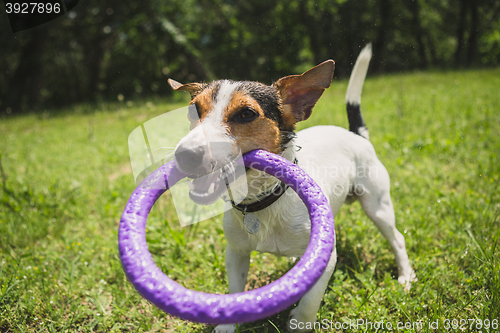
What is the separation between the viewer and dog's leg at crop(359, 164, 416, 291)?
281 cm

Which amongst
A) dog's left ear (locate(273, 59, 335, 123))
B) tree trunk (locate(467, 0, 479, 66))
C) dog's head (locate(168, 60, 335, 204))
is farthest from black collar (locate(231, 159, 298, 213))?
tree trunk (locate(467, 0, 479, 66))

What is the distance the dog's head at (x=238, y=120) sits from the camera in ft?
6.06

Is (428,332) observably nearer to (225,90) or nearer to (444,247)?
(444,247)

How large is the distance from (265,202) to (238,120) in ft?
1.77

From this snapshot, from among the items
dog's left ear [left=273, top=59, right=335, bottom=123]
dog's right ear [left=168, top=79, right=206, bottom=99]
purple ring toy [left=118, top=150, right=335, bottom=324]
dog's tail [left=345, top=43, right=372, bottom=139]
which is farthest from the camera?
dog's tail [left=345, top=43, right=372, bottom=139]

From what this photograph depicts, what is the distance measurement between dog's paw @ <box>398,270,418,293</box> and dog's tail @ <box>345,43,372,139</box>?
50.3 inches

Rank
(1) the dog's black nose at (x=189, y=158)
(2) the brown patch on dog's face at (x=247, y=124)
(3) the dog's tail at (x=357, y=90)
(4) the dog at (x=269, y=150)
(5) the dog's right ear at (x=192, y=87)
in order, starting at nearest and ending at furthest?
1. (1) the dog's black nose at (x=189, y=158)
2. (4) the dog at (x=269, y=150)
3. (2) the brown patch on dog's face at (x=247, y=124)
4. (5) the dog's right ear at (x=192, y=87)
5. (3) the dog's tail at (x=357, y=90)

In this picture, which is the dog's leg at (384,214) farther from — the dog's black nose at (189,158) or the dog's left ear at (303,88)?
the dog's black nose at (189,158)

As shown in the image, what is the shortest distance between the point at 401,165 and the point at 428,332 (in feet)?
9.62

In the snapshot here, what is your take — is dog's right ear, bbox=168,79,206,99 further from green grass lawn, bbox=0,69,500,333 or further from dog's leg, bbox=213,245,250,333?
green grass lawn, bbox=0,69,500,333

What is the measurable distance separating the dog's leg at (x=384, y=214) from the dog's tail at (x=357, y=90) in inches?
22.1

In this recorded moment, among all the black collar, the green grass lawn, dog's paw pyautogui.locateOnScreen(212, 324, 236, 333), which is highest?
the black collar

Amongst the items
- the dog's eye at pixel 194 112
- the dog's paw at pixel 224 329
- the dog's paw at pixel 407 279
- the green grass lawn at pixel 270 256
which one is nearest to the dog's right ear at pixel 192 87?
the dog's eye at pixel 194 112

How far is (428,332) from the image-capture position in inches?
77.9
